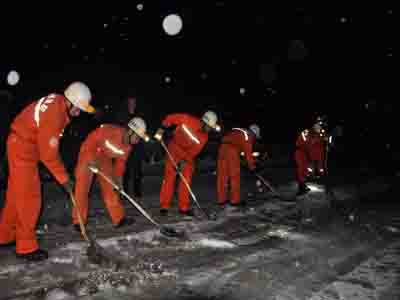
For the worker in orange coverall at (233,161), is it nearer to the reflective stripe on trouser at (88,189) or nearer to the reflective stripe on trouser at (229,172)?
the reflective stripe on trouser at (229,172)

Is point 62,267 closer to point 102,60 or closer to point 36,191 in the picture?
point 36,191

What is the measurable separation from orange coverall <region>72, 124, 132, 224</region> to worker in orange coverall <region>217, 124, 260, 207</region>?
240cm

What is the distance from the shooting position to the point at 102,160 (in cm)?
548

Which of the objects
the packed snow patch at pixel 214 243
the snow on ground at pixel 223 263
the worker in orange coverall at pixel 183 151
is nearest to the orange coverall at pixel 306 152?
the snow on ground at pixel 223 263

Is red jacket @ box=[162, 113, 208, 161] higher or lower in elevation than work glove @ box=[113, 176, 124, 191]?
higher

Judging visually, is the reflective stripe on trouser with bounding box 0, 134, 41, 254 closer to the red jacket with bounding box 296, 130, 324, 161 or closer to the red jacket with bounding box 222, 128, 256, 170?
the red jacket with bounding box 222, 128, 256, 170

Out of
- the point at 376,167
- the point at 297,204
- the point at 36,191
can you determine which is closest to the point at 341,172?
the point at 376,167

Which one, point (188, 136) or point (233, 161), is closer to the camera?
point (188, 136)

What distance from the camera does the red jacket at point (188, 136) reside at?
21.3 feet

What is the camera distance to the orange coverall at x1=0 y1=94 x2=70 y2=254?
13.4 ft

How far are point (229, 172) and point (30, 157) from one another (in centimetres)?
395

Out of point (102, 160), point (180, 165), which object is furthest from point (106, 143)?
point (180, 165)

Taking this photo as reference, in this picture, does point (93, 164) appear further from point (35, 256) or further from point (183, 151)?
point (183, 151)

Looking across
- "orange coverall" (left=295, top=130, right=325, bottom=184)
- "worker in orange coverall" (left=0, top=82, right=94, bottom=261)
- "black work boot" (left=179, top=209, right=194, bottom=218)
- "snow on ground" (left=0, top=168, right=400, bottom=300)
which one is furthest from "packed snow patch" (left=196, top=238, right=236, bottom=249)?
"orange coverall" (left=295, top=130, right=325, bottom=184)
